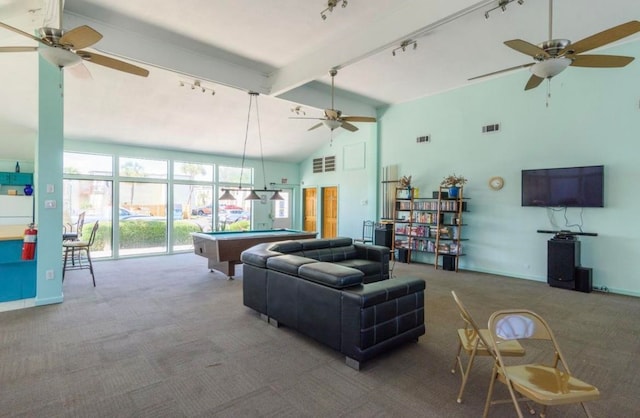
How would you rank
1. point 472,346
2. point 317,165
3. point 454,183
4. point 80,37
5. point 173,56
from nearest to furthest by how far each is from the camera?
point 472,346 < point 80,37 < point 173,56 < point 454,183 < point 317,165

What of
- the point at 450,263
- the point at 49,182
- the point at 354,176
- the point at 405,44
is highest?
the point at 405,44

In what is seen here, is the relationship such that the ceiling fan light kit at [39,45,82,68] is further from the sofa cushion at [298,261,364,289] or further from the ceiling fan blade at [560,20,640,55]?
the ceiling fan blade at [560,20,640,55]

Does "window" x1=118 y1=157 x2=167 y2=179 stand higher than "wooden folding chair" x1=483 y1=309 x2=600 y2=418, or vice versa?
"window" x1=118 y1=157 x2=167 y2=179

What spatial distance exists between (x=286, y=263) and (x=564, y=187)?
5.05m

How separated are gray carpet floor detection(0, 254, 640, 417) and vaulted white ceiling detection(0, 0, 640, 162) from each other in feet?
11.8

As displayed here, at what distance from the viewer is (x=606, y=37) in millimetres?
2586

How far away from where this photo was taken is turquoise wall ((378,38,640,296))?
507 cm

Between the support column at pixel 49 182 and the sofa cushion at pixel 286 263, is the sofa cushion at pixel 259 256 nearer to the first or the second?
the sofa cushion at pixel 286 263

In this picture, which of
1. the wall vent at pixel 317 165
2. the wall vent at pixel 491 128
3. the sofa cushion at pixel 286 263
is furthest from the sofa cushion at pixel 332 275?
the wall vent at pixel 317 165

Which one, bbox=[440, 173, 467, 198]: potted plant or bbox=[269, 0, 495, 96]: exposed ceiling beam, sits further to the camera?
bbox=[440, 173, 467, 198]: potted plant

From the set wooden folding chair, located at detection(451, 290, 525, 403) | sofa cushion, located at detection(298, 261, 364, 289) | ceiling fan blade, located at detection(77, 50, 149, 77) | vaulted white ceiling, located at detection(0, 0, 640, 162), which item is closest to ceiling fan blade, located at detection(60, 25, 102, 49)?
ceiling fan blade, located at detection(77, 50, 149, 77)

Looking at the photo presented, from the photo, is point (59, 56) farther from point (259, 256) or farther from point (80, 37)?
point (259, 256)

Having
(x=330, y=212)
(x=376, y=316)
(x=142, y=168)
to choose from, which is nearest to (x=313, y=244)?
(x=376, y=316)

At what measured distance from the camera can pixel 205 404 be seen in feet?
7.44
